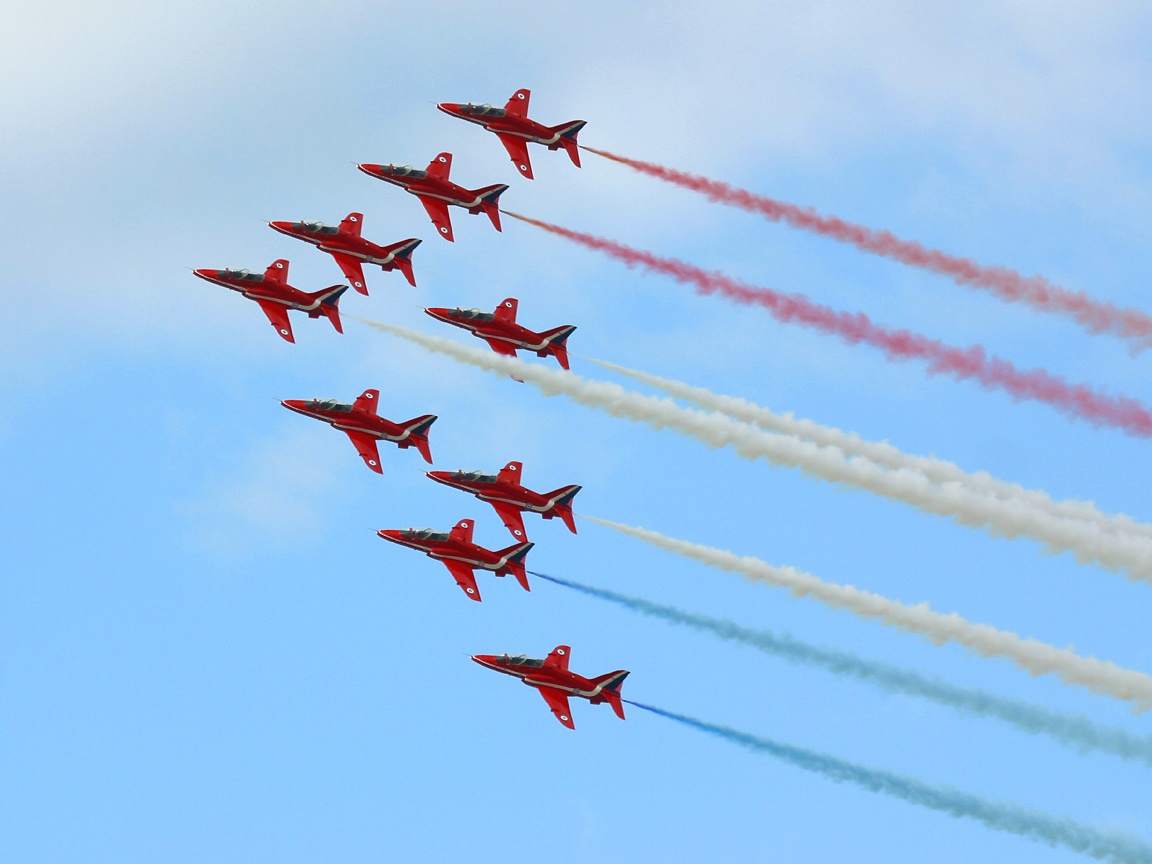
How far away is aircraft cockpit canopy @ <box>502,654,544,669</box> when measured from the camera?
91438 mm

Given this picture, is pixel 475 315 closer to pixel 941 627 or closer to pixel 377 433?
pixel 377 433

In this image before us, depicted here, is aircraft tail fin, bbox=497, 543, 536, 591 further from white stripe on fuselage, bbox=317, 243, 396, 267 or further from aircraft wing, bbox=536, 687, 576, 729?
white stripe on fuselage, bbox=317, 243, 396, 267

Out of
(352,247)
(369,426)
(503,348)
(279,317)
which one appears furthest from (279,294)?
(503,348)

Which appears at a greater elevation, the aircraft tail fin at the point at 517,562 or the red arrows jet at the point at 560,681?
the aircraft tail fin at the point at 517,562

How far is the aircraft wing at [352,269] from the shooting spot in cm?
9541

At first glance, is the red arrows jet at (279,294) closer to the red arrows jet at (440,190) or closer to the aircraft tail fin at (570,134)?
the red arrows jet at (440,190)

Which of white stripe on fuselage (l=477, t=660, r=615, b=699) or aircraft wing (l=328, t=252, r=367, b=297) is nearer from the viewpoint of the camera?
white stripe on fuselage (l=477, t=660, r=615, b=699)

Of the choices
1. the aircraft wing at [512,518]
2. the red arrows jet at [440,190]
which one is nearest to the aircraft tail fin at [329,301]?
the red arrows jet at [440,190]

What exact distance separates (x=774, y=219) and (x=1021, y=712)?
23046 mm

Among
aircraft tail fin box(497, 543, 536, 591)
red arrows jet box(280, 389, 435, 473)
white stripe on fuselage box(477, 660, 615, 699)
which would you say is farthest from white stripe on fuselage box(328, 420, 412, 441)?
white stripe on fuselage box(477, 660, 615, 699)

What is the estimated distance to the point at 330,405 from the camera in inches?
3760

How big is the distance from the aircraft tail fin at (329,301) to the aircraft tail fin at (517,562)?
11.7 m

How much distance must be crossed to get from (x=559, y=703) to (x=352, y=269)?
20.1 m

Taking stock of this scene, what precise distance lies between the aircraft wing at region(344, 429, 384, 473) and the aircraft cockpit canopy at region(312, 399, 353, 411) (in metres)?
1.16
